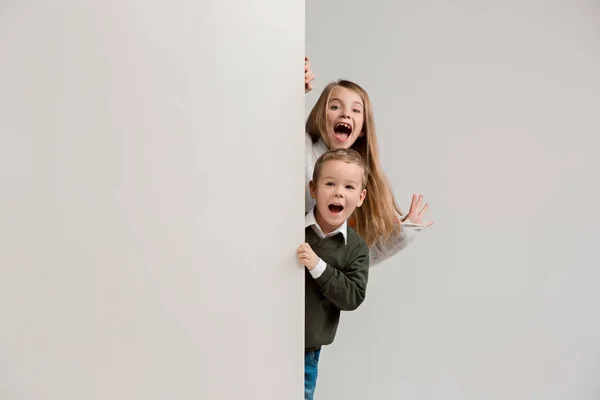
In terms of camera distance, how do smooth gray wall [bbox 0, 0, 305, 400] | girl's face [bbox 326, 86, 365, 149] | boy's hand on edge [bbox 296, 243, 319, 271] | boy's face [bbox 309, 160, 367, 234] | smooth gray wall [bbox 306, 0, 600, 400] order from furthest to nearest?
smooth gray wall [bbox 306, 0, 600, 400] → girl's face [bbox 326, 86, 365, 149] → boy's face [bbox 309, 160, 367, 234] → boy's hand on edge [bbox 296, 243, 319, 271] → smooth gray wall [bbox 0, 0, 305, 400]

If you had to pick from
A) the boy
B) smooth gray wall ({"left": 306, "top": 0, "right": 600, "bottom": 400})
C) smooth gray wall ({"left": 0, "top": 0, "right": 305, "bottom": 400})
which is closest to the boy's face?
the boy

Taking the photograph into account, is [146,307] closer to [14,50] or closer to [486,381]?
[14,50]

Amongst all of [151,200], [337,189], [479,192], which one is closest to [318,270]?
[337,189]

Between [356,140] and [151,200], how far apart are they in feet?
2.02

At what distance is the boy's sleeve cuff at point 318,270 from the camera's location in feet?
3.79

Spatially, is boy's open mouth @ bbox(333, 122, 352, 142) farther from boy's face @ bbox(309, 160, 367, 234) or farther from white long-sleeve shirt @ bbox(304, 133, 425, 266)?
boy's face @ bbox(309, 160, 367, 234)

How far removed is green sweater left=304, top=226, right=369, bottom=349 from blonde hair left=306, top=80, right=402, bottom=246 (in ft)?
0.57

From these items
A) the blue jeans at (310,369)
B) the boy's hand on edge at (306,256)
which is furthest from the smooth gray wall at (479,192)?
the boy's hand on edge at (306,256)

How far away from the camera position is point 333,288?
119 centimetres

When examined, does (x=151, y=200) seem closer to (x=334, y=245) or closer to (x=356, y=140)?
(x=334, y=245)

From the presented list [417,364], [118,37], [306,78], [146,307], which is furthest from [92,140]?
[417,364]

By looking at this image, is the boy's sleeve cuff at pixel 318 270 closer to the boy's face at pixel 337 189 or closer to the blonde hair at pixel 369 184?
the boy's face at pixel 337 189

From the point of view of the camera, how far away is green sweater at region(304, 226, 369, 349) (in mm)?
1205

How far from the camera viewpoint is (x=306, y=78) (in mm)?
1275
